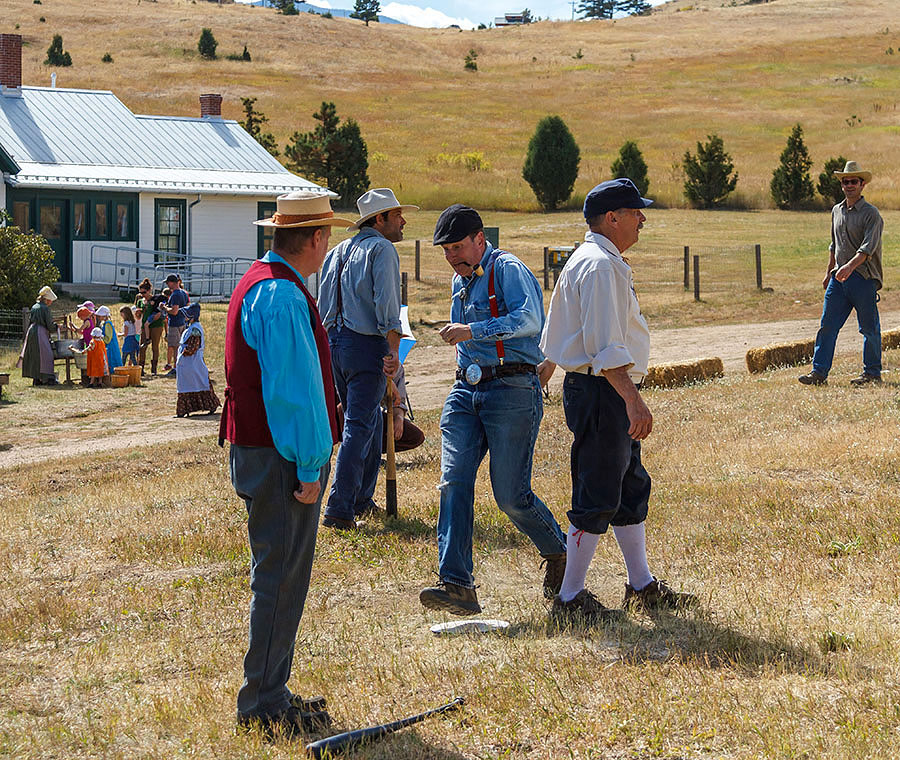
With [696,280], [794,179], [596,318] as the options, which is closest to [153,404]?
[596,318]

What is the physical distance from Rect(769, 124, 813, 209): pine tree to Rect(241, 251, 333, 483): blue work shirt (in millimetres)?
55544

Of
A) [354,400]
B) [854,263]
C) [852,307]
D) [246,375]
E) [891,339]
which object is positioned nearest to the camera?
[246,375]

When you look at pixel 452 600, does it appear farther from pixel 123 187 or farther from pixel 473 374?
pixel 123 187

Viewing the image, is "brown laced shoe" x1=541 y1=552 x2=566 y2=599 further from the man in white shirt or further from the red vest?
the red vest

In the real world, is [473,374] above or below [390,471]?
above

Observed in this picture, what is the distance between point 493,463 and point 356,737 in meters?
1.88

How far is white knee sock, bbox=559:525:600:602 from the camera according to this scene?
5.28 metres

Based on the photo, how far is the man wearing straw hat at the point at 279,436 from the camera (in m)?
4.09

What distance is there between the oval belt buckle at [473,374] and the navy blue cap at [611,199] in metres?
0.94

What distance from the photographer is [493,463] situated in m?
5.68

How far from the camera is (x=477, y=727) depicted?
417cm

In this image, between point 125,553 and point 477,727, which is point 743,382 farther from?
point 477,727

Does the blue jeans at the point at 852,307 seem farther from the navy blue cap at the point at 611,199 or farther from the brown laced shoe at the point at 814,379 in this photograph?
the navy blue cap at the point at 611,199

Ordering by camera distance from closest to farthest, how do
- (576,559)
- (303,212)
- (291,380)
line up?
(291,380) < (303,212) < (576,559)
